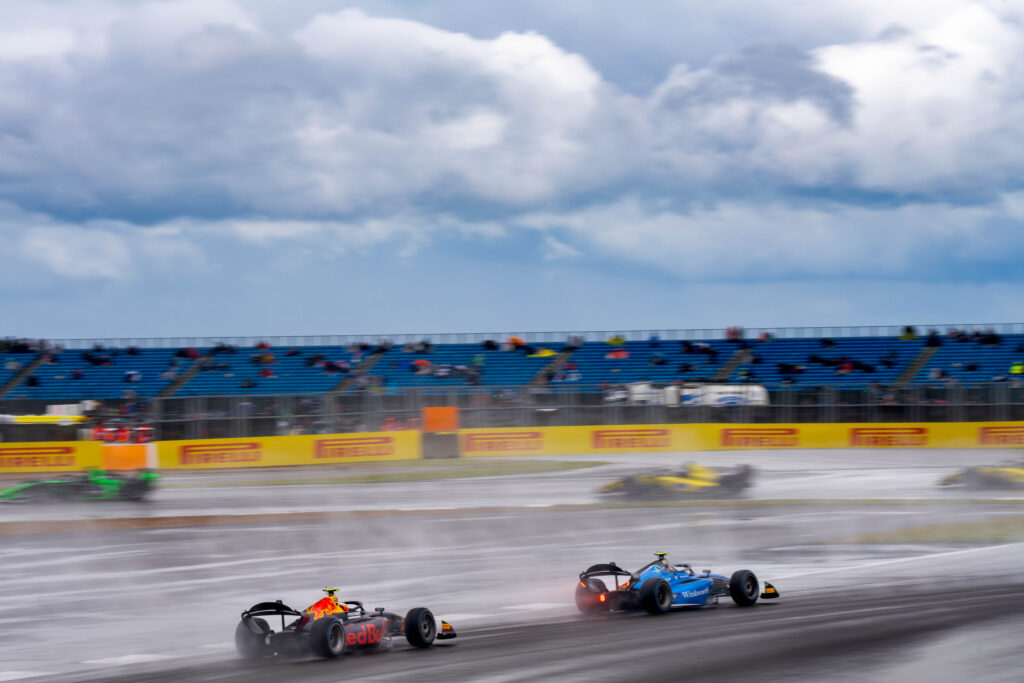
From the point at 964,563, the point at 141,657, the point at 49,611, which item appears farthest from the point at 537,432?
the point at 141,657

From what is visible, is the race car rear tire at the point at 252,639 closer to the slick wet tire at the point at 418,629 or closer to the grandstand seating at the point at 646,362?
the slick wet tire at the point at 418,629

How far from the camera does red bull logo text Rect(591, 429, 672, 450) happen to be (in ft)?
108

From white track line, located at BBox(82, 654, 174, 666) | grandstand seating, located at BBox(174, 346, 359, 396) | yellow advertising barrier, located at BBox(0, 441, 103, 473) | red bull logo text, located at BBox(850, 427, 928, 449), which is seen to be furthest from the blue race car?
grandstand seating, located at BBox(174, 346, 359, 396)

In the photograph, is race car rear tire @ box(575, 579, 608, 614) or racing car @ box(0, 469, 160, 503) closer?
race car rear tire @ box(575, 579, 608, 614)

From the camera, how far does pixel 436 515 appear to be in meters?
20.8

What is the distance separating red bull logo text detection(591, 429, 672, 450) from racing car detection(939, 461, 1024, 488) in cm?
1015

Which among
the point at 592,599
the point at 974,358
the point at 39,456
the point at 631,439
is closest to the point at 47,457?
the point at 39,456

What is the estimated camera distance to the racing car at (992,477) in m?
23.5

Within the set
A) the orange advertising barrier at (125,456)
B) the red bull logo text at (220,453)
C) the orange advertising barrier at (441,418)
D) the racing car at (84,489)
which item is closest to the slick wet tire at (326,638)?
the racing car at (84,489)

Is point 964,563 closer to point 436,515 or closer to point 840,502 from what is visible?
point 840,502

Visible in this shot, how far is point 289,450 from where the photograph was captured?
104 feet

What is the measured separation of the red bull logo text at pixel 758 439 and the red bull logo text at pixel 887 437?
1854mm

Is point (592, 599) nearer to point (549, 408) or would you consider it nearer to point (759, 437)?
point (549, 408)

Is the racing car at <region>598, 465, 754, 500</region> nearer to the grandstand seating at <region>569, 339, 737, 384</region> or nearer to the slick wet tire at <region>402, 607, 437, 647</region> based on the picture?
the slick wet tire at <region>402, 607, 437, 647</region>
